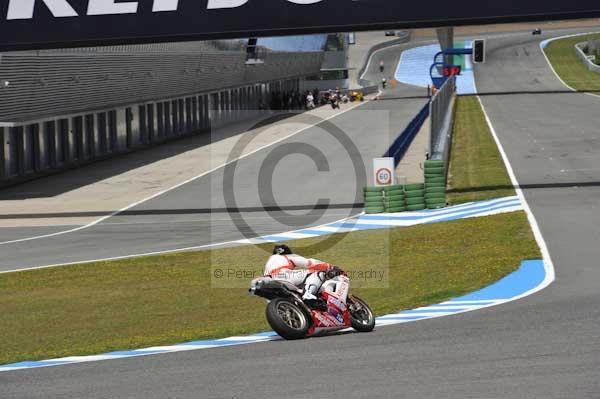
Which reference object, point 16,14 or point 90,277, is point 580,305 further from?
point 16,14

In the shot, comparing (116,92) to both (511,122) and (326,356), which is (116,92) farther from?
(326,356)

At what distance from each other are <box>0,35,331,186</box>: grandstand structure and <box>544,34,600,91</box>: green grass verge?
118 feet

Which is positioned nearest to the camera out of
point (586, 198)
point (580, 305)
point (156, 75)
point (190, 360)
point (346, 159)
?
point (190, 360)

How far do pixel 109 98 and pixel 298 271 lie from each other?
36866 millimetres

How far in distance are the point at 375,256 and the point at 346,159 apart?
84.0ft

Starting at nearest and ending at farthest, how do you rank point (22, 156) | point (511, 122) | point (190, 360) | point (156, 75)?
point (190, 360)
point (22, 156)
point (156, 75)
point (511, 122)

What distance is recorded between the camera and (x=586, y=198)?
32.1 metres

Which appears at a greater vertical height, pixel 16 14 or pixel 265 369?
pixel 16 14

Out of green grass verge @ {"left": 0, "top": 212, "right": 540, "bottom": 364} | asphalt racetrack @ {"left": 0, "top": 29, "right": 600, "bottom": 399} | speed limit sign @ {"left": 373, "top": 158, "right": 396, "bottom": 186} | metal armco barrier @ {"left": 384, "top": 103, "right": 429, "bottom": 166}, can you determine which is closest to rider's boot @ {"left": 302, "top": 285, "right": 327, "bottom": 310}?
asphalt racetrack @ {"left": 0, "top": 29, "right": 600, "bottom": 399}

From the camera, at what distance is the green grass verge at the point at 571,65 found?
345 ft

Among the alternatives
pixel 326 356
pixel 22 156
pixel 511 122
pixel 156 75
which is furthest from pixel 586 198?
pixel 511 122

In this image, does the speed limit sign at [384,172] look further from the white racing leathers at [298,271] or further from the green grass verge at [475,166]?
the white racing leathers at [298,271]

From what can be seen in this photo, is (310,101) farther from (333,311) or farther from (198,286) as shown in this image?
(333,311)

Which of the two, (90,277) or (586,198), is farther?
(586,198)
